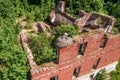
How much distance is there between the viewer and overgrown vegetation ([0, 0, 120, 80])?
13133mm

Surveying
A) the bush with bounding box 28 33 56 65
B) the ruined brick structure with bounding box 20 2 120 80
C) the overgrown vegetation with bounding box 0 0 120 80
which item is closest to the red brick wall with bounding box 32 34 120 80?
the ruined brick structure with bounding box 20 2 120 80

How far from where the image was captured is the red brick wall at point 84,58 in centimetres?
1313

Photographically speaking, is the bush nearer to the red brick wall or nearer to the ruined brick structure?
the ruined brick structure

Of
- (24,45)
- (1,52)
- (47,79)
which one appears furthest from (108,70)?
(1,52)

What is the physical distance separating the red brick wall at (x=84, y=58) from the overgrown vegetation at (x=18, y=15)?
1564 mm

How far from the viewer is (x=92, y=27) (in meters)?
20.5

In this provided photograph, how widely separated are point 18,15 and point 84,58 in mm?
12575

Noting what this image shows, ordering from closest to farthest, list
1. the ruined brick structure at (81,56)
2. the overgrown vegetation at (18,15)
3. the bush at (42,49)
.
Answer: the ruined brick structure at (81,56) → the overgrown vegetation at (18,15) → the bush at (42,49)

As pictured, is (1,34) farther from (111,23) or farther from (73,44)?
(111,23)

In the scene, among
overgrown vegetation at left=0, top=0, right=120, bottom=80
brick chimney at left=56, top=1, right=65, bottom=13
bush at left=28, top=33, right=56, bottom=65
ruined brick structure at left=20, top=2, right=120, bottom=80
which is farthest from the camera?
brick chimney at left=56, top=1, right=65, bottom=13

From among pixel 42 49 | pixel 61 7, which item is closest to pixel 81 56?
pixel 42 49

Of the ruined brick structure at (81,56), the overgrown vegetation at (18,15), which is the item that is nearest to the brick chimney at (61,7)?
the overgrown vegetation at (18,15)

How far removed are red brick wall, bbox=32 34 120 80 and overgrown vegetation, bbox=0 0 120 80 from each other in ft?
5.13

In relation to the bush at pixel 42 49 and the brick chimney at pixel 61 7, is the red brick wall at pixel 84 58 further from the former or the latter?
the brick chimney at pixel 61 7
